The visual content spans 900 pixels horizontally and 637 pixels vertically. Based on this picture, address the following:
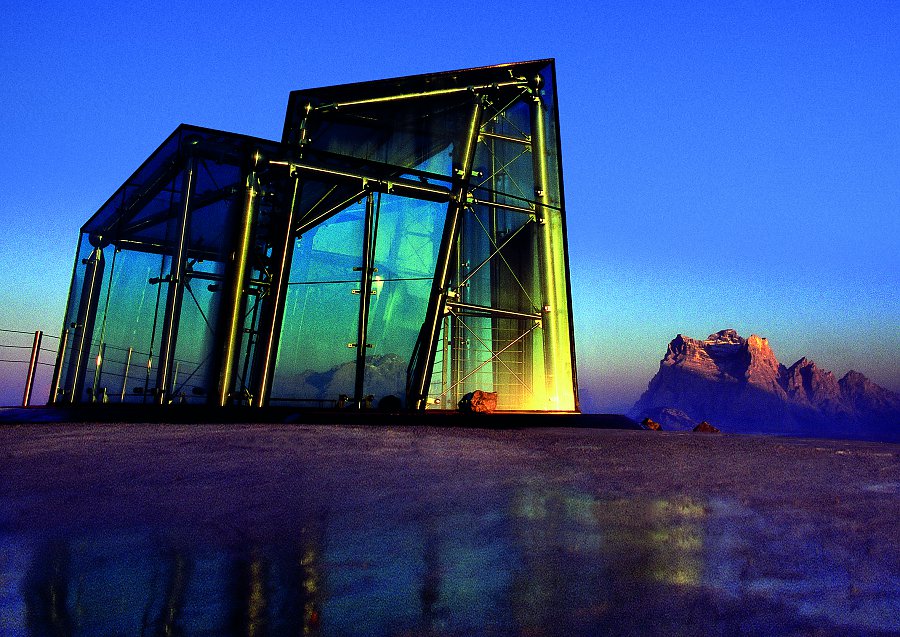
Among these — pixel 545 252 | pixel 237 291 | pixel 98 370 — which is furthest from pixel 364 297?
pixel 98 370

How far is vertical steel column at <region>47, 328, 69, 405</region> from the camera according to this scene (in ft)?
46.7

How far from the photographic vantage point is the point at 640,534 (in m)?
2.88

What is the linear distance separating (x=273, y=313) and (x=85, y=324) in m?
5.04

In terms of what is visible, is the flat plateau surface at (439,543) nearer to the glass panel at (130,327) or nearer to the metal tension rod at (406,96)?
the glass panel at (130,327)

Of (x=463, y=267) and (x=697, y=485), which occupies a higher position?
(x=463, y=267)

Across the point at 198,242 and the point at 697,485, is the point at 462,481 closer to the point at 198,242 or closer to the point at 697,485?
the point at 697,485

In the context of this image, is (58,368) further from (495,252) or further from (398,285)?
(495,252)

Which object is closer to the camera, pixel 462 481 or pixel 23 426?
pixel 462 481

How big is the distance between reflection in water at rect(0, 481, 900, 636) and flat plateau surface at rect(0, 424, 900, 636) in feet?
0.03

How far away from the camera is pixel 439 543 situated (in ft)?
8.89

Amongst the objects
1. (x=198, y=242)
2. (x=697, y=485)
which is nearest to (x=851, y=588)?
(x=697, y=485)

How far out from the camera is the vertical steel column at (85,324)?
1381 cm

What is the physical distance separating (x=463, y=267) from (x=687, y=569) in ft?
43.2

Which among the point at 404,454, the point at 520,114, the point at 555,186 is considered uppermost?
the point at 520,114
